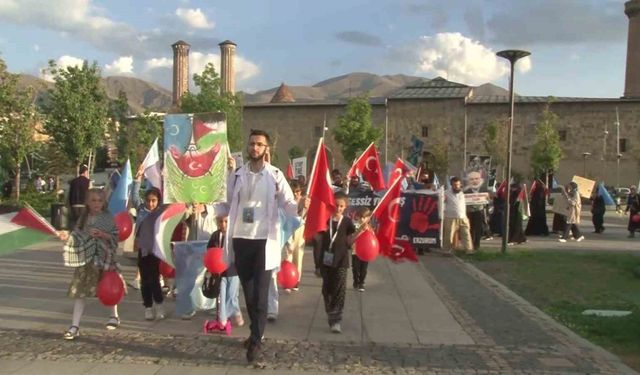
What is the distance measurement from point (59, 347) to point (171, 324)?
1.46 metres

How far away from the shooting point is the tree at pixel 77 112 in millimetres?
28109

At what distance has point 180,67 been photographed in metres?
91.1

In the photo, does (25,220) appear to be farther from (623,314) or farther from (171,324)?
(623,314)

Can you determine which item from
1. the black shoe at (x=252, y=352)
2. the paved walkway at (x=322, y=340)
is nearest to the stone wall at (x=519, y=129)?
the paved walkway at (x=322, y=340)

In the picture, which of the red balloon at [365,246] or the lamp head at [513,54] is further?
the lamp head at [513,54]

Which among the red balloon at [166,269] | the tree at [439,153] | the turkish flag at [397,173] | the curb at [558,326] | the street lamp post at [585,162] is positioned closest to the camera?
the curb at [558,326]

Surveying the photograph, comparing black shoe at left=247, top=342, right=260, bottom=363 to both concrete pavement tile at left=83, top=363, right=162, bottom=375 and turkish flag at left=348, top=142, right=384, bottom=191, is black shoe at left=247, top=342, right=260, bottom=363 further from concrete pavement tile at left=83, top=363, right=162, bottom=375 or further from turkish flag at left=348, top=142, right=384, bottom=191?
turkish flag at left=348, top=142, right=384, bottom=191

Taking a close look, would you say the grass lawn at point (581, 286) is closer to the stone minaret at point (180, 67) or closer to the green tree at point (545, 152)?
the green tree at point (545, 152)

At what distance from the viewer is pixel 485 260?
15289 millimetres

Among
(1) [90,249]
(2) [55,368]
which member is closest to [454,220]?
(1) [90,249]

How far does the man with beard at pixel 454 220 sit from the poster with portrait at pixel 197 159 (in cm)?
866

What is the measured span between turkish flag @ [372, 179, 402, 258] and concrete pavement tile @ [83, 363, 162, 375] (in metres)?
4.43

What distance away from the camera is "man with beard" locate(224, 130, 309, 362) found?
6539 mm

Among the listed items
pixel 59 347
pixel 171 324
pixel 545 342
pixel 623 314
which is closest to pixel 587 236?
pixel 623 314
